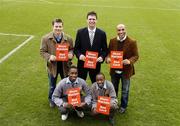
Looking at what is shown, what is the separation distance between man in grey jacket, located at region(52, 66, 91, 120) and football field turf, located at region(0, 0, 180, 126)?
34 cm

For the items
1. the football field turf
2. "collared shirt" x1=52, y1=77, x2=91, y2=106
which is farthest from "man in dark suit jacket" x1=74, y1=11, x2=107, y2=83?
the football field turf

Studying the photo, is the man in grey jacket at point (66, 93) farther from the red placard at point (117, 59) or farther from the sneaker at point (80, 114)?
the red placard at point (117, 59)

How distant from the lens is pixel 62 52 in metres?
8.16

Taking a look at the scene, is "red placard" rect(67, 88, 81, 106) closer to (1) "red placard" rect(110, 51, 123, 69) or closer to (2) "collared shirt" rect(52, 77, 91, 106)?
(2) "collared shirt" rect(52, 77, 91, 106)

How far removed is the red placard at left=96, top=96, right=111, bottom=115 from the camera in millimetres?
7688

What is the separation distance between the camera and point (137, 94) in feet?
33.6

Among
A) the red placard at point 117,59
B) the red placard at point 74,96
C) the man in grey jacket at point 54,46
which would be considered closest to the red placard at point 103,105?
the red placard at point 74,96

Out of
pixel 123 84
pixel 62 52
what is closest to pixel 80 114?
pixel 123 84

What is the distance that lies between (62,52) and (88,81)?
3.09 meters

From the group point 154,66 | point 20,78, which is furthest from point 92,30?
point 154,66

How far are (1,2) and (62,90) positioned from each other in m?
24.3

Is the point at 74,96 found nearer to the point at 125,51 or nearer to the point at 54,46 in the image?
the point at 54,46

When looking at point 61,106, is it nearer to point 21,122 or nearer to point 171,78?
point 21,122

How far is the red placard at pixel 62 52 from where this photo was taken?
8.10 m
